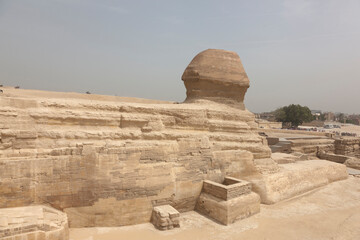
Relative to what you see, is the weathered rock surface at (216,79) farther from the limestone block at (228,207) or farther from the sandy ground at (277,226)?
the sandy ground at (277,226)

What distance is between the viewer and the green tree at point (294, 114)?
43269mm

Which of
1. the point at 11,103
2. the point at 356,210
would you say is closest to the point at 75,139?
the point at 11,103

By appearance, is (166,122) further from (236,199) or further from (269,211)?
(269,211)

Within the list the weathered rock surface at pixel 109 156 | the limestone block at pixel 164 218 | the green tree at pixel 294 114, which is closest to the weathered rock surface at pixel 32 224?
the weathered rock surface at pixel 109 156

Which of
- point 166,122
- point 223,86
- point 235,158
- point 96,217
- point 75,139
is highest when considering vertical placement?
point 223,86

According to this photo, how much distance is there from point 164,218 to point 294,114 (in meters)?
44.1

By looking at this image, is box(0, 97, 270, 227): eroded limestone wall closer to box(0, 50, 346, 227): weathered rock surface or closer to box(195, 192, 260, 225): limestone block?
box(0, 50, 346, 227): weathered rock surface

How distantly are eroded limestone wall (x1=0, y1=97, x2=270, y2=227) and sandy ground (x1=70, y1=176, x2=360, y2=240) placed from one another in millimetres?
371

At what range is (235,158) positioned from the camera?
8.12 metres

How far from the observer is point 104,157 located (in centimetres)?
576

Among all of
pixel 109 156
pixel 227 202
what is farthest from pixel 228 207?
pixel 109 156

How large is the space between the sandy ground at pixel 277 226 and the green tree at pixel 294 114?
38235mm

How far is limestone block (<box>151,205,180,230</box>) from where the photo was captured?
5812mm

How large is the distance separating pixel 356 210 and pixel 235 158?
4479 mm
